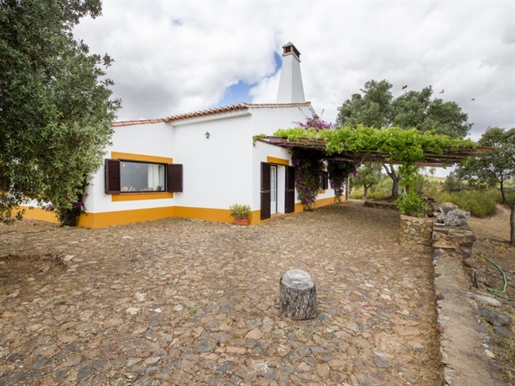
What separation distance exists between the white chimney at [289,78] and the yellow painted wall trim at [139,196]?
7.82 m

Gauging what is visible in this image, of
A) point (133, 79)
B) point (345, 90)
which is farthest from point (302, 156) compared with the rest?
point (345, 90)

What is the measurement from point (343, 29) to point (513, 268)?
33.6 ft

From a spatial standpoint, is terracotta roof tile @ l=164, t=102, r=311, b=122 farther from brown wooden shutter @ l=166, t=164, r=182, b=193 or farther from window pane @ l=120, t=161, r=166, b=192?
window pane @ l=120, t=161, r=166, b=192

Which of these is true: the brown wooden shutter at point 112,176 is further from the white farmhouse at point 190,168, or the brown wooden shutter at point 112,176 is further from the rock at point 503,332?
the rock at point 503,332

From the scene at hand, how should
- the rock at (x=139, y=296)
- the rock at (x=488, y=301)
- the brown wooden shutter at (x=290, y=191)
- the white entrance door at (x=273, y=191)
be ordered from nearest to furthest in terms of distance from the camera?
1. the rock at (x=139, y=296)
2. the rock at (x=488, y=301)
3. the white entrance door at (x=273, y=191)
4. the brown wooden shutter at (x=290, y=191)

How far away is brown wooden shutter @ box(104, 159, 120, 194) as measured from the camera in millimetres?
7566

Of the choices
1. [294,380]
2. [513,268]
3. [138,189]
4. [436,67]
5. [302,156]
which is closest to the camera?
[294,380]

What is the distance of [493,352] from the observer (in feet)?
7.32

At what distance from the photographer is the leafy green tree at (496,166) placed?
361 inches

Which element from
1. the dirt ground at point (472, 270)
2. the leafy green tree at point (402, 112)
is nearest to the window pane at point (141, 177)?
the dirt ground at point (472, 270)

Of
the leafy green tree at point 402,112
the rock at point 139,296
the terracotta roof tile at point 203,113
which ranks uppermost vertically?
the leafy green tree at point 402,112

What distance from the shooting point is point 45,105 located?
2.77m

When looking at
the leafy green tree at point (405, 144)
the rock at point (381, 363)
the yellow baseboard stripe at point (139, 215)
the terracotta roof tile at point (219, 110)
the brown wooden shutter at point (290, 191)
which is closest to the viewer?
the rock at point (381, 363)

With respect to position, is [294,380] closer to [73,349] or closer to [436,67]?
[73,349]
